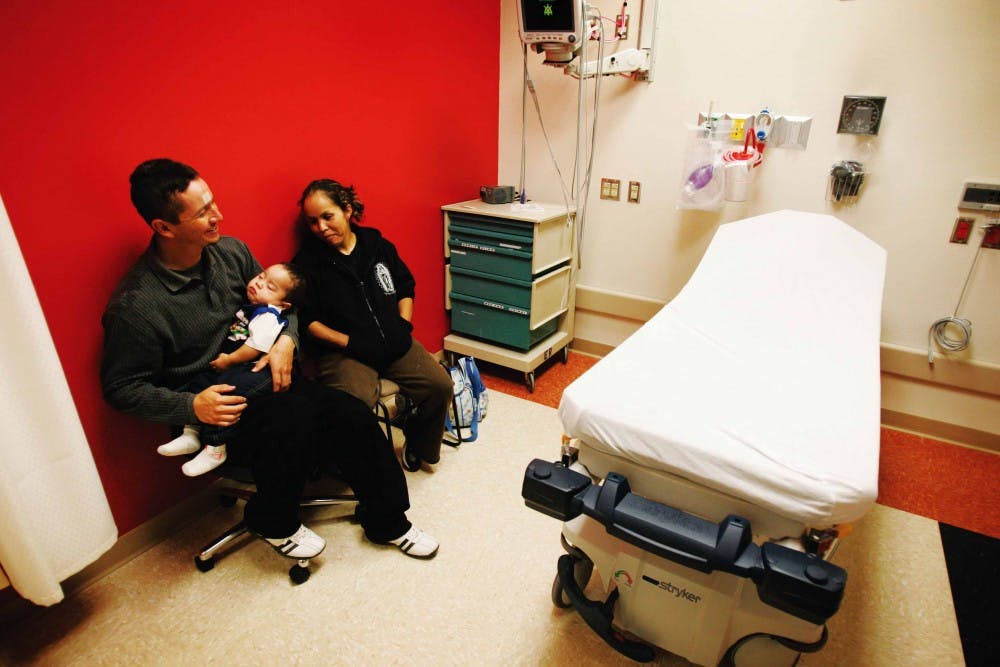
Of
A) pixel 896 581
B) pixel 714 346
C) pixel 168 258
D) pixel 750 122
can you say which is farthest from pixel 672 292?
pixel 168 258

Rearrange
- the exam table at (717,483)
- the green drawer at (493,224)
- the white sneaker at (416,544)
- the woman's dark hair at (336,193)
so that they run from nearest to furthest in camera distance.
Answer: the exam table at (717,483)
the white sneaker at (416,544)
the woman's dark hair at (336,193)
the green drawer at (493,224)

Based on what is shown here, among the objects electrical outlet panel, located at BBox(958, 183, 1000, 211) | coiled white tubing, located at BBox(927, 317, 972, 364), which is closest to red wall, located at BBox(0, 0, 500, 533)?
electrical outlet panel, located at BBox(958, 183, 1000, 211)

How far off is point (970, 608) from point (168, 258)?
254cm

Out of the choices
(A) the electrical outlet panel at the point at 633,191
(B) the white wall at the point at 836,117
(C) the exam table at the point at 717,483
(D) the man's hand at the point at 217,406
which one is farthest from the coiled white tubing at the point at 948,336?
(D) the man's hand at the point at 217,406

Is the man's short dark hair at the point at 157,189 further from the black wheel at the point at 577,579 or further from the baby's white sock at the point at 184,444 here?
the black wheel at the point at 577,579

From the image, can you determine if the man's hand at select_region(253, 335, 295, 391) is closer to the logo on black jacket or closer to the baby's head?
the baby's head

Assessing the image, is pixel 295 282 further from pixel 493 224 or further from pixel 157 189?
pixel 493 224

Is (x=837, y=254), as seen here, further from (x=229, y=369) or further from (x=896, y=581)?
(x=229, y=369)

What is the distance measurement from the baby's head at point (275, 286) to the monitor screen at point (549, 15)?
4.67ft

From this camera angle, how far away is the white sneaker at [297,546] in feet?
5.04

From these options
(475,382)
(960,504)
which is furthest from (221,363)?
(960,504)

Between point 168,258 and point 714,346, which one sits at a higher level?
point 168,258

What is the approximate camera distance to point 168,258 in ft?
4.81

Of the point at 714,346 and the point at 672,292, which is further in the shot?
the point at 672,292
